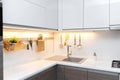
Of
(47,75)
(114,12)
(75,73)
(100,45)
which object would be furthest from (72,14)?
(47,75)

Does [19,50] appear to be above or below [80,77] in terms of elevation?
above

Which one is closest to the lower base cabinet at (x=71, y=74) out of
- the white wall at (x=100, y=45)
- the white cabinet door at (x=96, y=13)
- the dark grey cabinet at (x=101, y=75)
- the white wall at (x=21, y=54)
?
the dark grey cabinet at (x=101, y=75)

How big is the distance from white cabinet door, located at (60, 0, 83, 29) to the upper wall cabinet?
0.16m

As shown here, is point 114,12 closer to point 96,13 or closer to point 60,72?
point 96,13

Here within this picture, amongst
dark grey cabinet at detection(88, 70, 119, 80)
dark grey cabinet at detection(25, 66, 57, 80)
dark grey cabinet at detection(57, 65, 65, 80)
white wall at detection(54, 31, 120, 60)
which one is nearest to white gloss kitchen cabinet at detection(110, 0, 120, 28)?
white wall at detection(54, 31, 120, 60)

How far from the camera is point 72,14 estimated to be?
2012mm

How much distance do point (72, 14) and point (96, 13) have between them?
1.30ft

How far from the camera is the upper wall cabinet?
4.16 feet

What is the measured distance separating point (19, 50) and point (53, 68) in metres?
0.59

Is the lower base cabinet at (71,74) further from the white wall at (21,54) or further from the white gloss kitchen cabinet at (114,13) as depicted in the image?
the white gloss kitchen cabinet at (114,13)

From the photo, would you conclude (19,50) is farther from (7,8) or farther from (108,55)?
(108,55)

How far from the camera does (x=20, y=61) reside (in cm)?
181

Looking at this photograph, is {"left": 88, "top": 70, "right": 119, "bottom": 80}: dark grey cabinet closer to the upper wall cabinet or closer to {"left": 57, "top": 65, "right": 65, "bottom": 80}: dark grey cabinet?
{"left": 57, "top": 65, "right": 65, "bottom": 80}: dark grey cabinet

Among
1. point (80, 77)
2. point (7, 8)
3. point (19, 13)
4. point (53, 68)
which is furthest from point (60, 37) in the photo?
point (7, 8)
